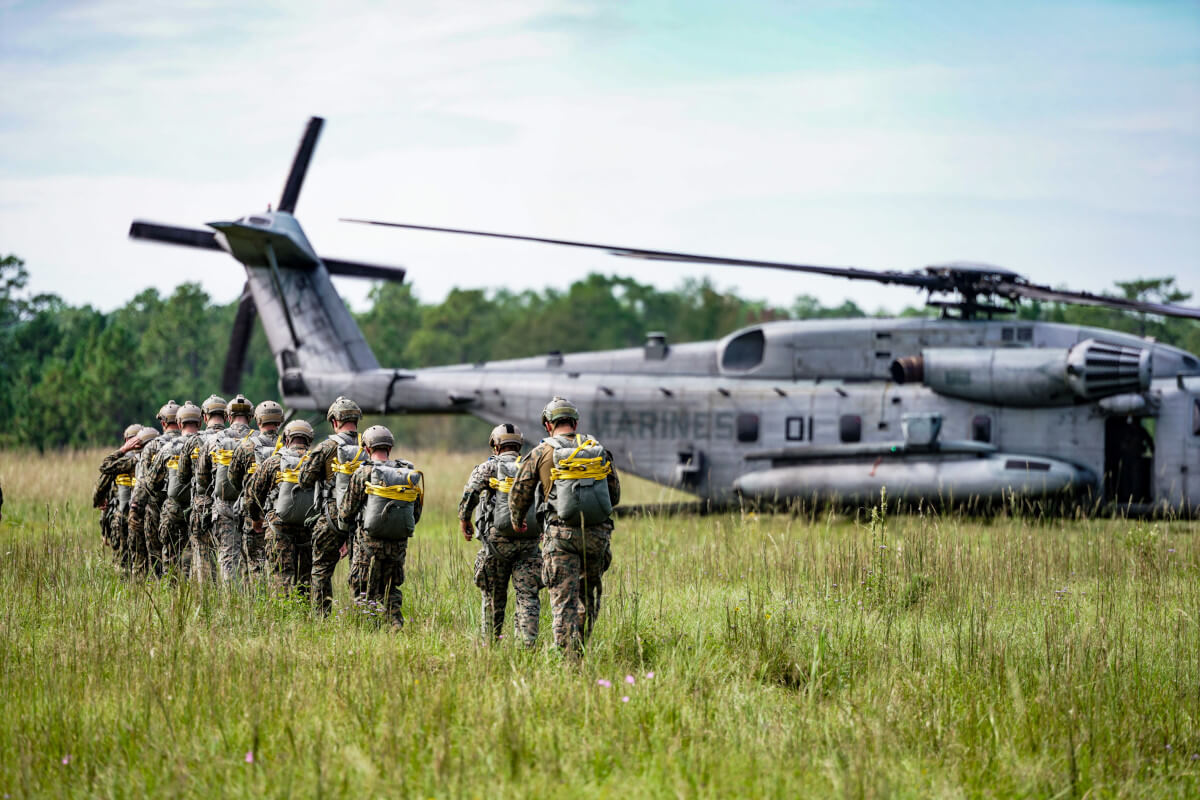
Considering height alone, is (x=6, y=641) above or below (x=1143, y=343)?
below

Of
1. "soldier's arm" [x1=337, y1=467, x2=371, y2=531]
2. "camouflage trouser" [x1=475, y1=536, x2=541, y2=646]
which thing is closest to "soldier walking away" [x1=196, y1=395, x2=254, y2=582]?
"soldier's arm" [x1=337, y1=467, x2=371, y2=531]

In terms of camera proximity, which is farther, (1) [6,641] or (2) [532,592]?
(2) [532,592]

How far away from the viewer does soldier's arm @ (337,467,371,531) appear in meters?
7.81

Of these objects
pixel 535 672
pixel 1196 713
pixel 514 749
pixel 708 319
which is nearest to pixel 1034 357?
pixel 1196 713

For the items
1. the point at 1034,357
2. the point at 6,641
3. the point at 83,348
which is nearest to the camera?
the point at 6,641

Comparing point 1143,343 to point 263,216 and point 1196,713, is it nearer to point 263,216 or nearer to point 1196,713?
point 1196,713

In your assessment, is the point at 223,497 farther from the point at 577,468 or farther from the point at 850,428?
the point at 850,428

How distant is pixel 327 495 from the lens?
27.5ft

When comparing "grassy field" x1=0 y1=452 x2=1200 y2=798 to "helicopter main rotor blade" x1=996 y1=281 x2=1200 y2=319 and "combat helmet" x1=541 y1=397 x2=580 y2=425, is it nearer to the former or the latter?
"combat helmet" x1=541 y1=397 x2=580 y2=425

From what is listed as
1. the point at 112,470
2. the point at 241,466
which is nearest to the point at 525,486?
the point at 241,466

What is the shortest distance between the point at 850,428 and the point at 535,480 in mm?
8997

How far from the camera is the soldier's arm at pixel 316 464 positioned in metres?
8.42

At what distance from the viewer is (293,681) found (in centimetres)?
601

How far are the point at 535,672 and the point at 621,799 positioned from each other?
1.67 m
